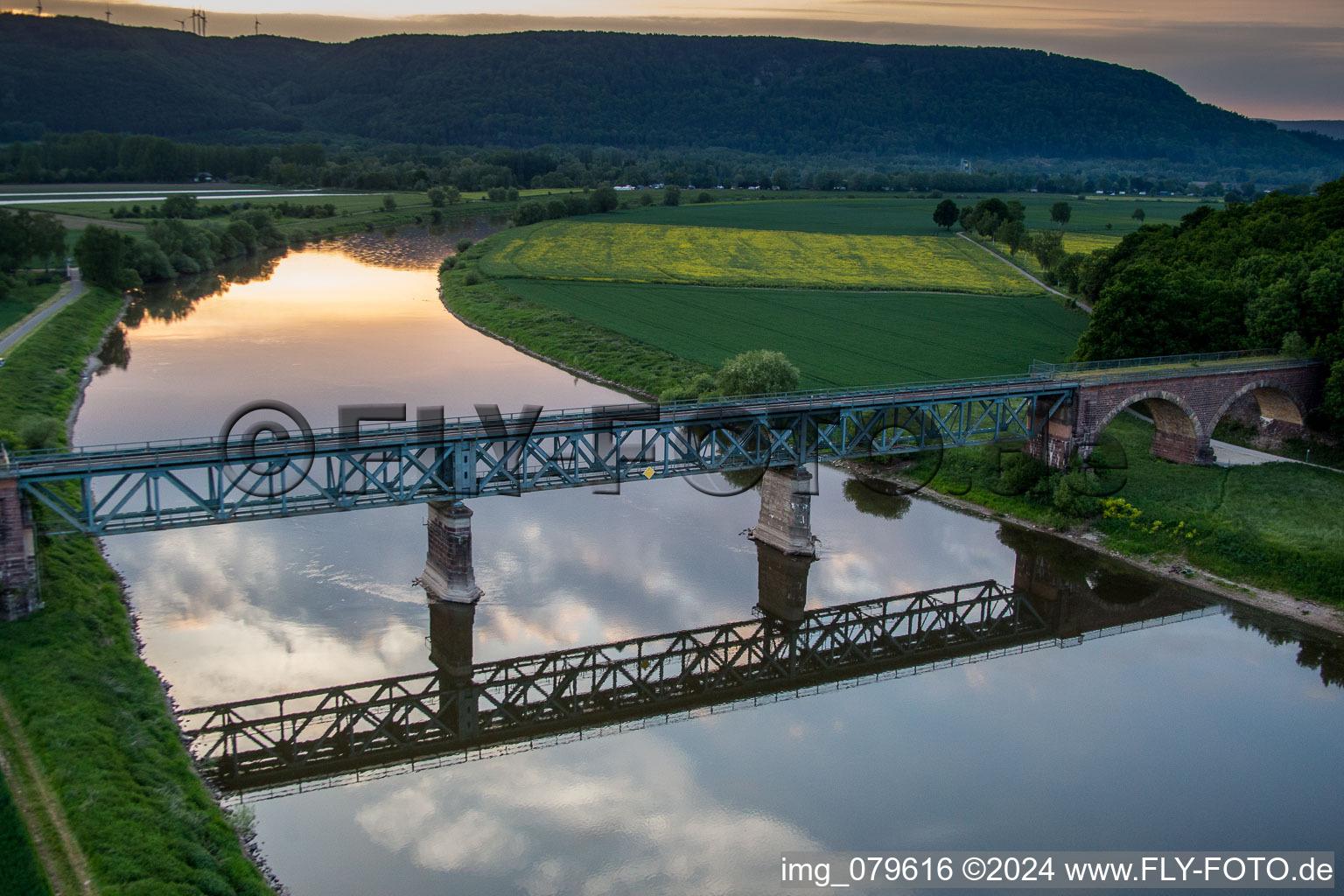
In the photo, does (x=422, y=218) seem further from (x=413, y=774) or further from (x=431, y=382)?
(x=413, y=774)

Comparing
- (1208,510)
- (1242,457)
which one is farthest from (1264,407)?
(1208,510)

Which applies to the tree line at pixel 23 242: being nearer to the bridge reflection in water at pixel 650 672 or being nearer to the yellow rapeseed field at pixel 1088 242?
the bridge reflection in water at pixel 650 672

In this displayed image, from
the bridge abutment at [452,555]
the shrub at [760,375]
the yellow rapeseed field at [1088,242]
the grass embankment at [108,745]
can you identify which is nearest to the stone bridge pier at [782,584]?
the bridge abutment at [452,555]

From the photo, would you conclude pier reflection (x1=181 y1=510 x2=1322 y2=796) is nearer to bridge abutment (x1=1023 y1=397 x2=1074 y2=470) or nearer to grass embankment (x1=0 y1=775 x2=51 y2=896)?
bridge abutment (x1=1023 y1=397 x2=1074 y2=470)

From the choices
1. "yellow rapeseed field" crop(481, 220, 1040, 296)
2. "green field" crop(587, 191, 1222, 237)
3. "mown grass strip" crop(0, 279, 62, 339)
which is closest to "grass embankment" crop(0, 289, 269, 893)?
"mown grass strip" crop(0, 279, 62, 339)

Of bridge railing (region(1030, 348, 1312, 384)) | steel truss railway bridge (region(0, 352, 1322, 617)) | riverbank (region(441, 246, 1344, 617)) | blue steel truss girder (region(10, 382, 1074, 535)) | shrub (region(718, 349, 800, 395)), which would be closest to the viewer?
steel truss railway bridge (region(0, 352, 1322, 617))

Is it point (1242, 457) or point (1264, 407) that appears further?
point (1264, 407)

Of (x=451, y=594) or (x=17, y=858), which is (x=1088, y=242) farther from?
(x=17, y=858)
